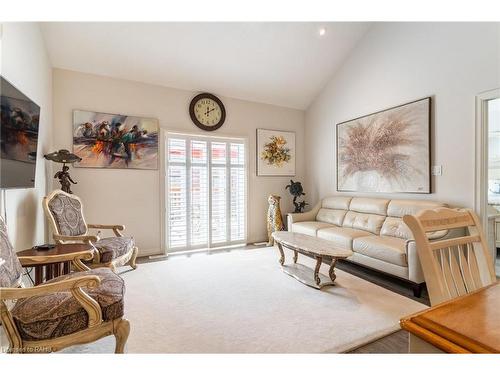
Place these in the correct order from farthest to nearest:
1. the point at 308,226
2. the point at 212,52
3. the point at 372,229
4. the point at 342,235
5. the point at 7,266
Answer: the point at 308,226, the point at 212,52, the point at 372,229, the point at 342,235, the point at 7,266

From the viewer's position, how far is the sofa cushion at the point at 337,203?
4324mm

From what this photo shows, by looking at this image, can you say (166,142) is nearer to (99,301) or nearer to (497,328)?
(99,301)

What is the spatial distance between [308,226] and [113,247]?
283 centimetres

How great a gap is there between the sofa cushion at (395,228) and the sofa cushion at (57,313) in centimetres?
318

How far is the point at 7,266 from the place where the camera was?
154 centimetres

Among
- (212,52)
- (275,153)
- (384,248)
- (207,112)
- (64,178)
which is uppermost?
(212,52)

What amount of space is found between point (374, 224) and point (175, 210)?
121 inches

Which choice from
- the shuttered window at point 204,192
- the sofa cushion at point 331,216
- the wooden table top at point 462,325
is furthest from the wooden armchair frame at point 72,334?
the sofa cushion at point 331,216

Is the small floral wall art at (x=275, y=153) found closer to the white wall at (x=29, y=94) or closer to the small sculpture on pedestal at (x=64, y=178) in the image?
the small sculpture on pedestal at (x=64, y=178)

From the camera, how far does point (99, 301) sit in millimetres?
1499

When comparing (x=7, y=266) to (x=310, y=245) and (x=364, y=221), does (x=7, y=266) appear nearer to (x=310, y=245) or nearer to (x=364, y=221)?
(x=310, y=245)

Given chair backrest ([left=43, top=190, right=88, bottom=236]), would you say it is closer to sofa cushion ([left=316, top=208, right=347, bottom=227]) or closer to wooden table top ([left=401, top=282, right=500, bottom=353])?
wooden table top ([left=401, top=282, right=500, bottom=353])

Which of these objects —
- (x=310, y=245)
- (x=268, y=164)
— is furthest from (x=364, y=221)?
(x=268, y=164)
